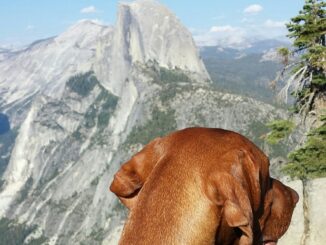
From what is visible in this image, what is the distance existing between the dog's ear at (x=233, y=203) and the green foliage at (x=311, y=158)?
22071mm

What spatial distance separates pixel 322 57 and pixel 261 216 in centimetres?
2481

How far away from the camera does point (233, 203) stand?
2.68 m

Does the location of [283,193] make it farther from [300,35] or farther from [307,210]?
[300,35]

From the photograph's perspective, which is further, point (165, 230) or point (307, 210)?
point (307, 210)

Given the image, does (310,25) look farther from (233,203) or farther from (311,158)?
(233,203)

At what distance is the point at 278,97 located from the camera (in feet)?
95.9

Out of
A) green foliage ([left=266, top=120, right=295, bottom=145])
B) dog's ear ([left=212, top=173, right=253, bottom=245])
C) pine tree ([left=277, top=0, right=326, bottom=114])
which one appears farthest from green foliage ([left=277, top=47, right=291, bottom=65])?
dog's ear ([left=212, top=173, right=253, bottom=245])

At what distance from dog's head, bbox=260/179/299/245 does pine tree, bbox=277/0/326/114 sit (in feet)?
78.2

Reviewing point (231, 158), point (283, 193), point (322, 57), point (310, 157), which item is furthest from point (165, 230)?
point (322, 57)

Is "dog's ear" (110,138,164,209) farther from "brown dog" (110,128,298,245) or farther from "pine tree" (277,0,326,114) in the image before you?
"pine tree" (277,0,326,114)

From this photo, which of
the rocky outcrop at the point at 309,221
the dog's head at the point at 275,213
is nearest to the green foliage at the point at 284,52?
the rocky outcrop at the point at 309,221

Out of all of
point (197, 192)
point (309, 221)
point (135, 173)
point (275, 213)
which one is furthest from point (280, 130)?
point (197, 192)

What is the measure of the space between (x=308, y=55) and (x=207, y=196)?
25667mm

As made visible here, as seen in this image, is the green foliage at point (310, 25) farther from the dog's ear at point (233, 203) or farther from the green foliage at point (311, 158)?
the dog's ear at point (233, 203)
